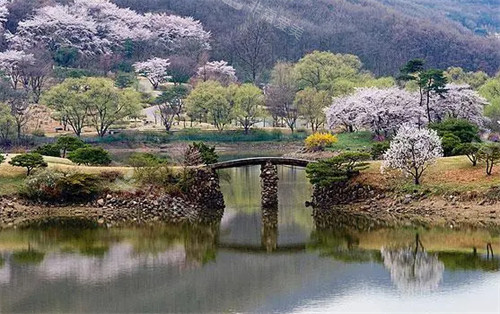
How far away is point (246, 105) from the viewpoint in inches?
3546

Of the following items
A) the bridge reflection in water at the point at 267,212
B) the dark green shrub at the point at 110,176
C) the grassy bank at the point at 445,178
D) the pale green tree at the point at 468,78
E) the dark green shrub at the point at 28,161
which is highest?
the pale green tree at the point at 468,78

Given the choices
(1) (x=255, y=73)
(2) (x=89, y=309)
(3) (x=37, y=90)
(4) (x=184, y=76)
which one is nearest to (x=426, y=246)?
(2) (x=89, y=309)

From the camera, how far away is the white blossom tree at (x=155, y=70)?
110500 millimetres

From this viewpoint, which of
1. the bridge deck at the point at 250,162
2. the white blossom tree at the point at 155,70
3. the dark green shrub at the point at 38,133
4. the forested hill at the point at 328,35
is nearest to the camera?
the bridge deck at the point at 250,162

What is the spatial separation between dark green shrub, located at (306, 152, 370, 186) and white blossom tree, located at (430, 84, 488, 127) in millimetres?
21686

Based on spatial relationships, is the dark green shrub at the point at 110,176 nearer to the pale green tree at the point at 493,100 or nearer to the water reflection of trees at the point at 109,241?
the water reflection of trees at the point at 109,241

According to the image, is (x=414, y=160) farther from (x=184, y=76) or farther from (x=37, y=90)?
(x=184, y=76)

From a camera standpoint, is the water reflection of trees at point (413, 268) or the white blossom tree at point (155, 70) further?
the white blossom tree at point (155, 70)

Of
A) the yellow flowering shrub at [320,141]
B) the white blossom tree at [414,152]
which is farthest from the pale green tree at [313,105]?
the white blossom tree at [414,152]

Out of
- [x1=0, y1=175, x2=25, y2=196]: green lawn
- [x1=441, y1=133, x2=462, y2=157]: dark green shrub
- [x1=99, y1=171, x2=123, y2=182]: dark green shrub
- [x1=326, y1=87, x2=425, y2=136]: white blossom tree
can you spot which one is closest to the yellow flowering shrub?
[x1=326, y1=87, x2=425, y2=136]: white blossom tree

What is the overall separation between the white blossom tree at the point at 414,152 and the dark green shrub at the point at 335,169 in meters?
1.98

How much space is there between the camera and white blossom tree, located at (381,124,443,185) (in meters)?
45.3

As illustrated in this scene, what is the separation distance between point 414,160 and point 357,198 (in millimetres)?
3552

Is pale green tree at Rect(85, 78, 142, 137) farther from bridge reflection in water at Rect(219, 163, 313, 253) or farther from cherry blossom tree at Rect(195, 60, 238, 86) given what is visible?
cherry blossom tree at Rect(195, 60, 238, 86)
